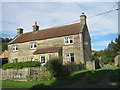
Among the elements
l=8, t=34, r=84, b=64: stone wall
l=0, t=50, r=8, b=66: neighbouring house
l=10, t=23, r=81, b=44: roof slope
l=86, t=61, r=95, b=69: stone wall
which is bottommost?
l=86, t=61, r=95, b=69: stone wall

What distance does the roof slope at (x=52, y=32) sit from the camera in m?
29.6

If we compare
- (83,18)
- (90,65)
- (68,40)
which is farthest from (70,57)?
(83,18)

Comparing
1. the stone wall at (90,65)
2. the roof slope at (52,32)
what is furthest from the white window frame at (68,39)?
the stone wall at (90,65)

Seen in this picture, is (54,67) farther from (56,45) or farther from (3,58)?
(3,58)

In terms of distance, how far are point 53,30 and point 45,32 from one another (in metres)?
2.08

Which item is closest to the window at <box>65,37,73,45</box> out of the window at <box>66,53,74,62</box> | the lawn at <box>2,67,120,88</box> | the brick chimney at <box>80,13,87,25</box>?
the window at <box>66,53,74,62</box>

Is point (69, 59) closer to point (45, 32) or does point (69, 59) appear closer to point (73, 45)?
point (73, 45)

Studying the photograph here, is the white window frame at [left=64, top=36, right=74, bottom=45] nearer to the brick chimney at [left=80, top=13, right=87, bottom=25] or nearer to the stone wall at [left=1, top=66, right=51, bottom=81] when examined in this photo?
the brick chimney at [left=80, top=13, right=87, bottom=25]

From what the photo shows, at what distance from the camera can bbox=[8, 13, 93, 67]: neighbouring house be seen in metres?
27.7

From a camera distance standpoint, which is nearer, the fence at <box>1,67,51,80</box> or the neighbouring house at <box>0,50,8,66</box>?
the fence at <box>1,67,51,80</box>

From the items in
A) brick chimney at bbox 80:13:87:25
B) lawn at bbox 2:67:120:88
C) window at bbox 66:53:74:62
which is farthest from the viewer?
brick chimney at bbox 80:13:87:25

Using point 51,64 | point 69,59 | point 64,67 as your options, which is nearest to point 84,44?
point 69,59

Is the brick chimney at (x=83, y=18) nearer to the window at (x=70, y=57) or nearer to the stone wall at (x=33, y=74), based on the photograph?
the window at (x=70, y=57)

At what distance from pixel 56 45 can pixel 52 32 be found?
401 cm
